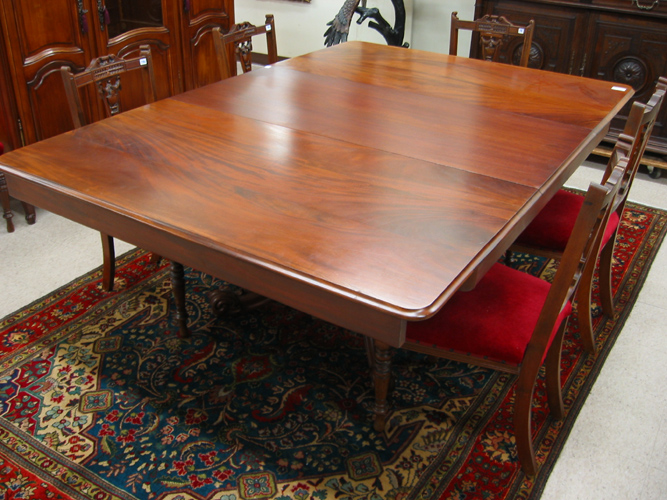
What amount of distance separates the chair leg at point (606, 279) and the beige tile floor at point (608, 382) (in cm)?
10

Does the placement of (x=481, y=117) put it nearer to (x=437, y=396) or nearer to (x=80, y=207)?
(x=437, y=396)

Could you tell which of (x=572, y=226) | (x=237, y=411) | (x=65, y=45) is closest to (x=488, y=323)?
(x=572, y=226)

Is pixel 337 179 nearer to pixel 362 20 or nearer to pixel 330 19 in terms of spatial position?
pixel 362 20

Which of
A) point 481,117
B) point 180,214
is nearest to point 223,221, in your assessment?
point 180,214

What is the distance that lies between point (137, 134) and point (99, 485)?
1052mm

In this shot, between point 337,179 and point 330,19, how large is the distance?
12.9 feet

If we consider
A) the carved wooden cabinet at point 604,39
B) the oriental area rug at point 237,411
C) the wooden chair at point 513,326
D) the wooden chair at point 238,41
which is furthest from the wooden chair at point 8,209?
the carved wooden cabinet at point 604,39

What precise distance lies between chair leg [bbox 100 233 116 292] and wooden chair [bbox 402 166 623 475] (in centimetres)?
127

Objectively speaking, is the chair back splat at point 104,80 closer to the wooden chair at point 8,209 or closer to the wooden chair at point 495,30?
the wooden chair at point 8,209

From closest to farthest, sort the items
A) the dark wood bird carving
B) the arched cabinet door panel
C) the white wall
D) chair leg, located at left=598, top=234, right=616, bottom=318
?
chair leg, located at left=598, top=234, right=616, bottom=318, the arched cabinet door panel, the dark wood bird carving, the white wall

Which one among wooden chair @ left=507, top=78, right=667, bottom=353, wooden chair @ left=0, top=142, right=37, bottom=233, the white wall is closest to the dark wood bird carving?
the white wall

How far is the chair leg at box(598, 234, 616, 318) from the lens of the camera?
91.0 inches

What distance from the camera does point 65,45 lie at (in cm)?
306

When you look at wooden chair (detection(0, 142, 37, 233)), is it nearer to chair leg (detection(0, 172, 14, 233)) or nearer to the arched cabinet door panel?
chair leg (detection(0, 172, 14, 233))
